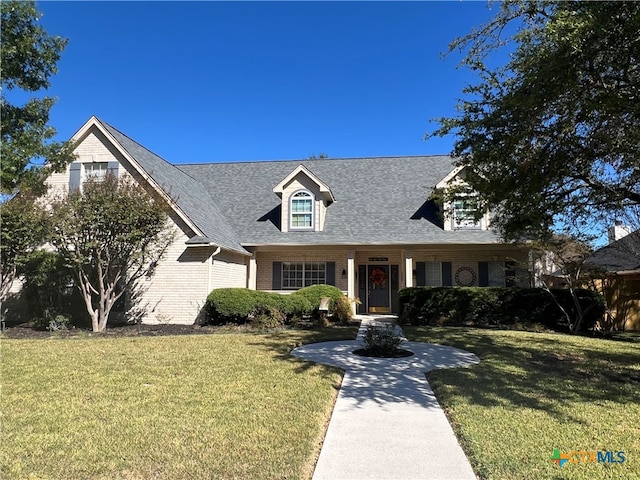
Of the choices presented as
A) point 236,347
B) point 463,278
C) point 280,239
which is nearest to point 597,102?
point 236,347

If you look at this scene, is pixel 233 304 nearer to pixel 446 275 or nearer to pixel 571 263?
pixel 446 275

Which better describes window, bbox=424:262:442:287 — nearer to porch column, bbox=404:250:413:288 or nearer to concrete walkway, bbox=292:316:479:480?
porch column, bbox=404:250:413:288

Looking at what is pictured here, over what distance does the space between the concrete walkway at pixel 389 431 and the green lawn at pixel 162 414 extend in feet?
0.81

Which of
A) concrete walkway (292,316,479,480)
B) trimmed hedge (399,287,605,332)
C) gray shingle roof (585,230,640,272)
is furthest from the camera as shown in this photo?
gray shingle roof (585,230,640,272)

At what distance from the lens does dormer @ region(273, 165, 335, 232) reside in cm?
1881

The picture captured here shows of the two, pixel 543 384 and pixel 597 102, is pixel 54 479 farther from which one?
pixel 597 102

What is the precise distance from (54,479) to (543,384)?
6.71 metres

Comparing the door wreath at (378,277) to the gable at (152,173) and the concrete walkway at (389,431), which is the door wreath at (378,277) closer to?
the gable at (152,173)

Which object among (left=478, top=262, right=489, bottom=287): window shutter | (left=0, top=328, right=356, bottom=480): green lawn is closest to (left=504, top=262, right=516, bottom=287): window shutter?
(left=478, top=262, right=489, bottom=287): window shutter

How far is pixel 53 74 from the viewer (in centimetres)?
1127

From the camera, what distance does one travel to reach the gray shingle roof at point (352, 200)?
59.4ft

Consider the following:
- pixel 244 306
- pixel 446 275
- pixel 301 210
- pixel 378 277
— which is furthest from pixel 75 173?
pixel 446 275

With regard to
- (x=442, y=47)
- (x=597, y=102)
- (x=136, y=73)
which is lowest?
(x=597, y=102)

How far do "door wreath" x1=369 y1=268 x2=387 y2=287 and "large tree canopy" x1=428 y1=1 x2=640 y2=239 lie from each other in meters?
8.44
